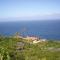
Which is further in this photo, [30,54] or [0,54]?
[30,54]

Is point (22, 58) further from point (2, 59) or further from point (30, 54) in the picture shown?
point (2, 59)

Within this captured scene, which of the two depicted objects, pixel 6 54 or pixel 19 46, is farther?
pixel 19 46

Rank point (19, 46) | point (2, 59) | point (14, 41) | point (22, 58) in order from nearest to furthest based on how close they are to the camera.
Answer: point (2, 59) < point (22, 58) < point (19, 46) < point (14, 41)

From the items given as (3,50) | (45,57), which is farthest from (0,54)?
(45,57)

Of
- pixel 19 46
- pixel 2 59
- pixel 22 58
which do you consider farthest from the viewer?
pixel 19 46

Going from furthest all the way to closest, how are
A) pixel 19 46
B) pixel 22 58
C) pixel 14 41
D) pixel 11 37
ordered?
1. pixel 11 37
2. pixel 14 41
3. pixel 19 46
4. pixel 22 58

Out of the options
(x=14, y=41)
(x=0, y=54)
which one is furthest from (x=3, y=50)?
(x=14, y=41)

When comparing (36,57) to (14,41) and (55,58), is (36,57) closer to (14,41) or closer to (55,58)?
(55,58)

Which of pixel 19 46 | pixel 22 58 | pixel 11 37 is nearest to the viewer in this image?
pixel 22 58
